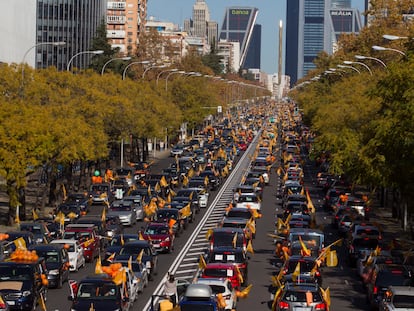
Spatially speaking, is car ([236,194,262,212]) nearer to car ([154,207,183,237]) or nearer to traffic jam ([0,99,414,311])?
traffic jam ([0,99,414,311])

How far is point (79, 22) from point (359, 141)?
93359 millimetres

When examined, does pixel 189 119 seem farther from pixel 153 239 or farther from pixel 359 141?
pixel 153 239

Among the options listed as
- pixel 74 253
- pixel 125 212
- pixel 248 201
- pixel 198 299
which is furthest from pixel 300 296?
pixel 248 201

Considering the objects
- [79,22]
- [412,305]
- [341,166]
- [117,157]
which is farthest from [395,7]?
[412,305]

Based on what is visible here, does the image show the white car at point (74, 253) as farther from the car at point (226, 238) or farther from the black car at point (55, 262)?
the car at point (226, 238)

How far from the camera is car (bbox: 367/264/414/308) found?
1180 inches

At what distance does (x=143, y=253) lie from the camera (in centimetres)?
3597

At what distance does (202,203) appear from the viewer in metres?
62.8

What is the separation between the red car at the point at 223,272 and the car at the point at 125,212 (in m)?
20.0

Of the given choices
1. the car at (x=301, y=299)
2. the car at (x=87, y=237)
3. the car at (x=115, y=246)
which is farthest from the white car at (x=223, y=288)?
the car at (x=87, y=237)

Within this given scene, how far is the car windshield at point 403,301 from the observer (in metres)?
26.2

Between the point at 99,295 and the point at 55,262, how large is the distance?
6821 mm

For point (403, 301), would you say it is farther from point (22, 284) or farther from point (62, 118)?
point (62, 118)

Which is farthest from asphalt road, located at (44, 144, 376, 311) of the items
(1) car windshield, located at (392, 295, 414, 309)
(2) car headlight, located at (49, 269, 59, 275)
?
(1) car windshield, located at (392, 295, 414, 309)
